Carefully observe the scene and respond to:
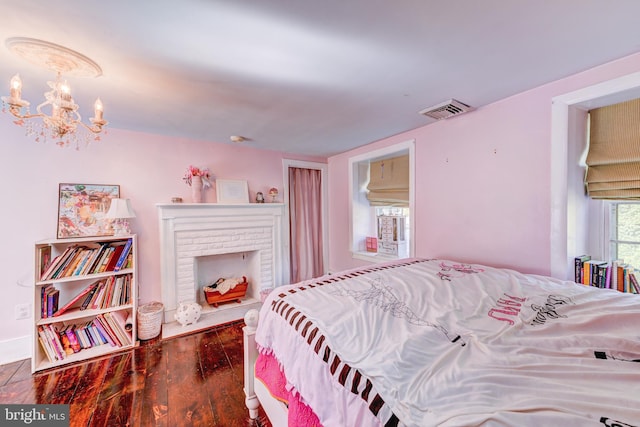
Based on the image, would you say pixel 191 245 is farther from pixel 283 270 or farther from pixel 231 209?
pixel 283 270

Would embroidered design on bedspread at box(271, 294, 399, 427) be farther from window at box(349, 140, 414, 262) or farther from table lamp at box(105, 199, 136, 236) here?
window at box(349, 140, 414, 262)

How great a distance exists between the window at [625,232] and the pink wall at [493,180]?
48 centimetres

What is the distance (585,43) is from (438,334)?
1.72 metres

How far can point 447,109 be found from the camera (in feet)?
6.82

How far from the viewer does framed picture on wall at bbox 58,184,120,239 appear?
2264 mm

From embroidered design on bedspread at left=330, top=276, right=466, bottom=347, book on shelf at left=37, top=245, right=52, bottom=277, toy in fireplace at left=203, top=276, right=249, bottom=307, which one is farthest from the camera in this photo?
toy in fireplace at left=203, top=276, right=249, bottom=307

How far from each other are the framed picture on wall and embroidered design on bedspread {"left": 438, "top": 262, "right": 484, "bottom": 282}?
297 centimetres

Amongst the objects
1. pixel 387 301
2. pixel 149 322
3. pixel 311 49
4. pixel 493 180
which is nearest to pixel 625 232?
pixel 493 180

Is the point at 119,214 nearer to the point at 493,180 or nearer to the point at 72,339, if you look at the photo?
the point at 72,339

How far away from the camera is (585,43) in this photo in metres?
1.31

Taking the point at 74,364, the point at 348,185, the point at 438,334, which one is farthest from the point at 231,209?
the point at 438,334

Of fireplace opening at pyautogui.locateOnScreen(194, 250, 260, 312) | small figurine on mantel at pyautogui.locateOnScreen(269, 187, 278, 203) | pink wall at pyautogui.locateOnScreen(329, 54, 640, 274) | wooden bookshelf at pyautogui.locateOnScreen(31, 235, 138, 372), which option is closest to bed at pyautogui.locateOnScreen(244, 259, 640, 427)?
pink wall at pyautogui.locateOnScreen(329, 54, 640, 274)

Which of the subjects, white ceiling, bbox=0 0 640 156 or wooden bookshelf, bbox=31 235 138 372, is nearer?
white ceiling, bbox=0 0 640 156

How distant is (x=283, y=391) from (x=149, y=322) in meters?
1.95
